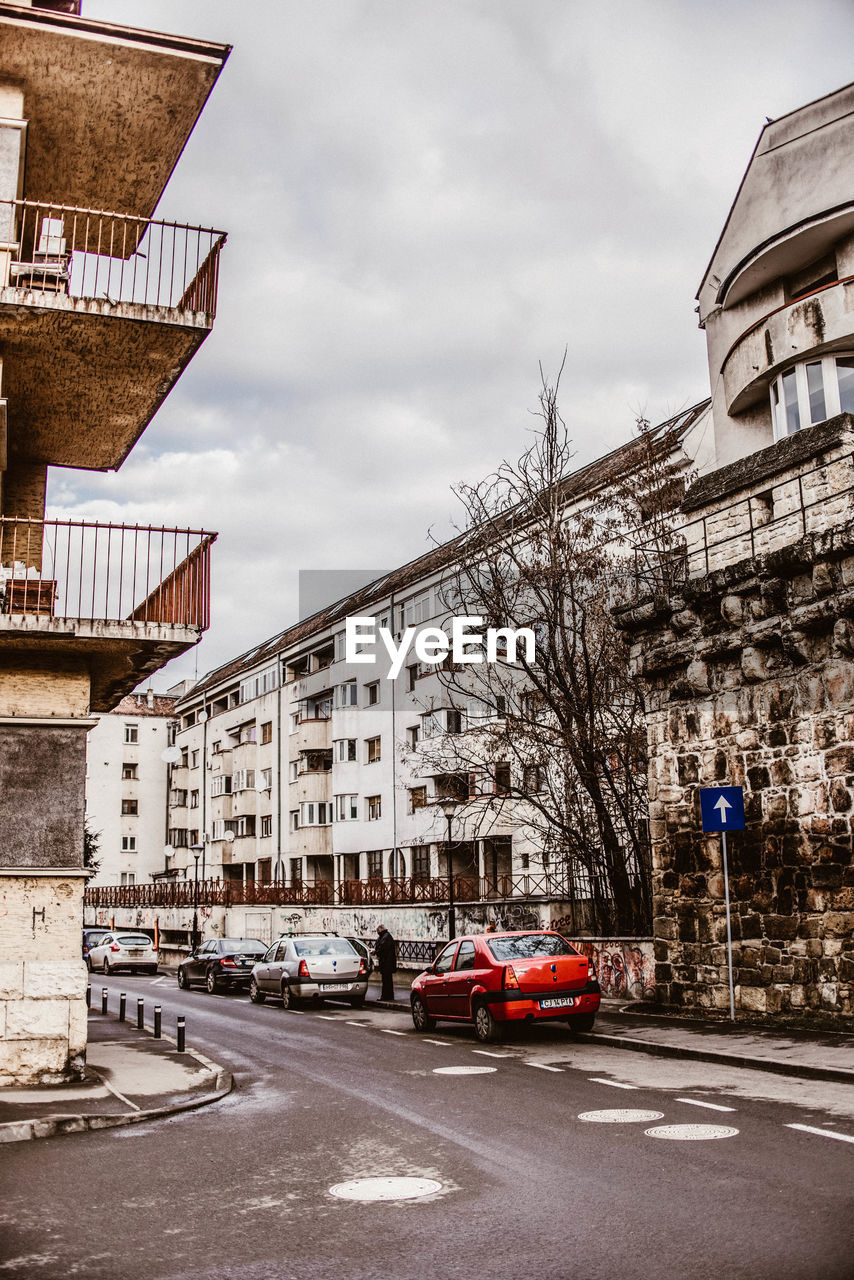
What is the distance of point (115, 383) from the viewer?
13.3 metres

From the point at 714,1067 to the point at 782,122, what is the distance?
18.7m

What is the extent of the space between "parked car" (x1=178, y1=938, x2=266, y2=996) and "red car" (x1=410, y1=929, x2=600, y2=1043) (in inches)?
560

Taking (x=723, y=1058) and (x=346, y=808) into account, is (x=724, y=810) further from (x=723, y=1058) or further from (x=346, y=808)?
(x=346, y=808)

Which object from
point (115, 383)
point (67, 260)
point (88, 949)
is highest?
point (67, 260)

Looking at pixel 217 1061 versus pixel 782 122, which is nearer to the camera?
pixel 217 1061

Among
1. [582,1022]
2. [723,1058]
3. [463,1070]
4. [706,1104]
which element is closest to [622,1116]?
[706,1104]

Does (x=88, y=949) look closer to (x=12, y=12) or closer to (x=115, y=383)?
(x=115, y=383)

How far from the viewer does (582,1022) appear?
620 inches

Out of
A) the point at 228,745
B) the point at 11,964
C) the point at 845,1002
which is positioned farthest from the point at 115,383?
the point at 228,745

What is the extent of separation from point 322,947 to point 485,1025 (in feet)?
32.7

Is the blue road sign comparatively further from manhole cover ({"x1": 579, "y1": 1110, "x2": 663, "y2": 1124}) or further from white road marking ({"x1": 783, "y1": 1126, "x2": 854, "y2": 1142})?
white road marking ({"x1": 783, "y1": 1126, "x2": 854, "y2": 1142})

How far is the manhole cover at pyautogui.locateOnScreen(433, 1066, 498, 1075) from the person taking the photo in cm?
1283

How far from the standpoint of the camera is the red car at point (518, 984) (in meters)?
15.3

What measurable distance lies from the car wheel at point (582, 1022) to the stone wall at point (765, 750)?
2115 millimetres
